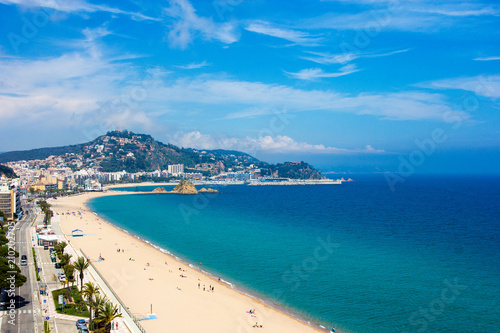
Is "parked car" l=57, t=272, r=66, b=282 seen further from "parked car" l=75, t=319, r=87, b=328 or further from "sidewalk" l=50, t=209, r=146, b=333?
"parked car" l=75, t=319, r=87, b=328

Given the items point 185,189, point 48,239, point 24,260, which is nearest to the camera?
point 24,260

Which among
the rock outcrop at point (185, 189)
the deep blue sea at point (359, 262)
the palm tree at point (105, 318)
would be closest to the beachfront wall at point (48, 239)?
the deep blue sea at point (359, 262)

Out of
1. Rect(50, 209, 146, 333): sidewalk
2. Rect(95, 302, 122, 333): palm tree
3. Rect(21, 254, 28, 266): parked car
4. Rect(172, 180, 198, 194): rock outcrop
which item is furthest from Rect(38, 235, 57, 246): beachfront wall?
Rect(172, 180, 198, 194): rock outcrop

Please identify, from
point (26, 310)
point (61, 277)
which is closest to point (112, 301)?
point (26, 310)

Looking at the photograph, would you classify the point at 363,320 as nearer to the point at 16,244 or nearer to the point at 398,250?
the point at 398,250

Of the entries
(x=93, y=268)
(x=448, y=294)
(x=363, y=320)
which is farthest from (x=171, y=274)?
(x=448, y=294)

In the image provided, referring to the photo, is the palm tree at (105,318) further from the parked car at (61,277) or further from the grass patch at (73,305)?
the parked car at (61,277)

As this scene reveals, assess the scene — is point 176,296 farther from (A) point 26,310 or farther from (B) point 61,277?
(A) point 26,310

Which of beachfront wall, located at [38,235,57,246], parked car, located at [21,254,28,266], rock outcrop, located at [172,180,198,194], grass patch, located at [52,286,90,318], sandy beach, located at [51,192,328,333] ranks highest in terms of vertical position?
rock outcrop, located at [172,180,198,194]
